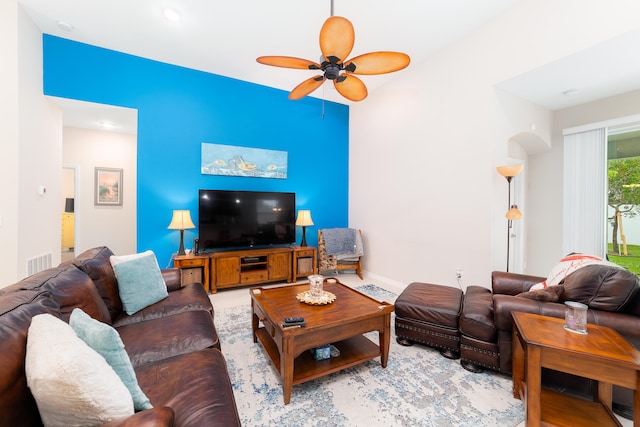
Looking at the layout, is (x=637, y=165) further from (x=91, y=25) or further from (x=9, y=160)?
(x=9, y=160)

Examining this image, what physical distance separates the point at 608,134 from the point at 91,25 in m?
6.51

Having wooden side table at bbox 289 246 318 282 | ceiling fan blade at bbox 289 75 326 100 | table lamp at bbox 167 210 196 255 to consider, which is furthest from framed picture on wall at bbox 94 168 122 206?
A: ceiling fan blade at bbox 289 75 326 100

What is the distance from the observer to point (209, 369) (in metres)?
1.29

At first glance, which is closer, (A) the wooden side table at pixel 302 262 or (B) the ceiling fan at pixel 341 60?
(B) the ceiling fan at pixel 341 60

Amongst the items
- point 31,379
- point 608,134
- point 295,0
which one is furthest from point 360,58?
point 608,134

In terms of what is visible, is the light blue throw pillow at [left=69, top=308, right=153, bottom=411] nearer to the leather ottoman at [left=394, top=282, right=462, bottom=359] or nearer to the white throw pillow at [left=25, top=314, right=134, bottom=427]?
the white throw pillow at [left=25, top=314, right=134, bottom=427]

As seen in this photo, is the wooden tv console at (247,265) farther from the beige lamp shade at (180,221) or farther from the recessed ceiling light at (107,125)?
the recessed ceiling light at (107,125)

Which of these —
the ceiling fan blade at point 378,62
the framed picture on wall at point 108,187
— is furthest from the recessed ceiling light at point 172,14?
the framed picture on wall at point 108,187

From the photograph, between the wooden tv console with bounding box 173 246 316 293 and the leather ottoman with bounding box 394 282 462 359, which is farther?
the wooden tv console with bounding box 173 246 316 293

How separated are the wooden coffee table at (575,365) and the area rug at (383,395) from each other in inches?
10.1

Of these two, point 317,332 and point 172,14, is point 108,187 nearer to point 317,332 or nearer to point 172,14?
point 172,14

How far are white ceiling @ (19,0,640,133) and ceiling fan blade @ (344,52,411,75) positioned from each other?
1.02m

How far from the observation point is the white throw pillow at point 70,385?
0.72 metres

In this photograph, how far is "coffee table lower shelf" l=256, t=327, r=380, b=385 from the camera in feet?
5.71
